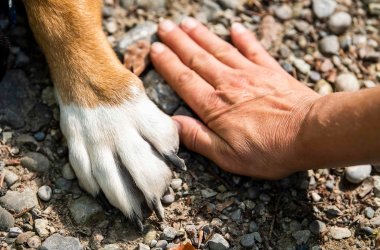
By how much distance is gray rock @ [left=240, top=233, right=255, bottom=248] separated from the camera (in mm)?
3035

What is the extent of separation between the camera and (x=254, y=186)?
3.22 metres

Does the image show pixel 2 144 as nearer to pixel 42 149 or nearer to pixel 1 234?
pixel 42 149

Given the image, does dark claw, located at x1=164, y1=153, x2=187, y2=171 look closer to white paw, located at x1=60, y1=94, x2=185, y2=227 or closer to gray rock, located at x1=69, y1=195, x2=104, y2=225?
white paw, located at x1=60, y1=94, x2=185, y2=227

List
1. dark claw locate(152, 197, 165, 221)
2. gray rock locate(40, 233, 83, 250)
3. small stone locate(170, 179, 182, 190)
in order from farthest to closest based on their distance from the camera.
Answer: small stone locate(170, 179, 182, 190)
dark claw locate(152, 197, 165, 221)
gray rock locate(40, 233, 83, 250)

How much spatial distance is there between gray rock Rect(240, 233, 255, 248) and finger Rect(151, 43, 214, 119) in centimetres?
70

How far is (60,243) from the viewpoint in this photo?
9.55 ft

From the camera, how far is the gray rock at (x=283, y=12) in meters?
3.92

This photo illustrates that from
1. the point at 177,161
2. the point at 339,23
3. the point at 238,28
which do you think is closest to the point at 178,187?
the point at 177,161

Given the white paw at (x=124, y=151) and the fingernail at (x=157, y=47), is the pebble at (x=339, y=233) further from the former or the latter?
the fingernail at (x=157, y=47)

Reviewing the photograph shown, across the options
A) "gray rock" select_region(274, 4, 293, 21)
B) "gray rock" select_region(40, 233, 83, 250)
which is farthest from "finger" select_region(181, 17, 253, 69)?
"gray rock" select_region(40, 233, 83, 250)

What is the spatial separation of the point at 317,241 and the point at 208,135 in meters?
0.79

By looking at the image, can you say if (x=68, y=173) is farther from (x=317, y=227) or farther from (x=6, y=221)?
(x=317, y=227)

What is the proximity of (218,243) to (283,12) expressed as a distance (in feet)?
5.52

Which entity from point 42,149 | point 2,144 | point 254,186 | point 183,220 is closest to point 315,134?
point 254,186
